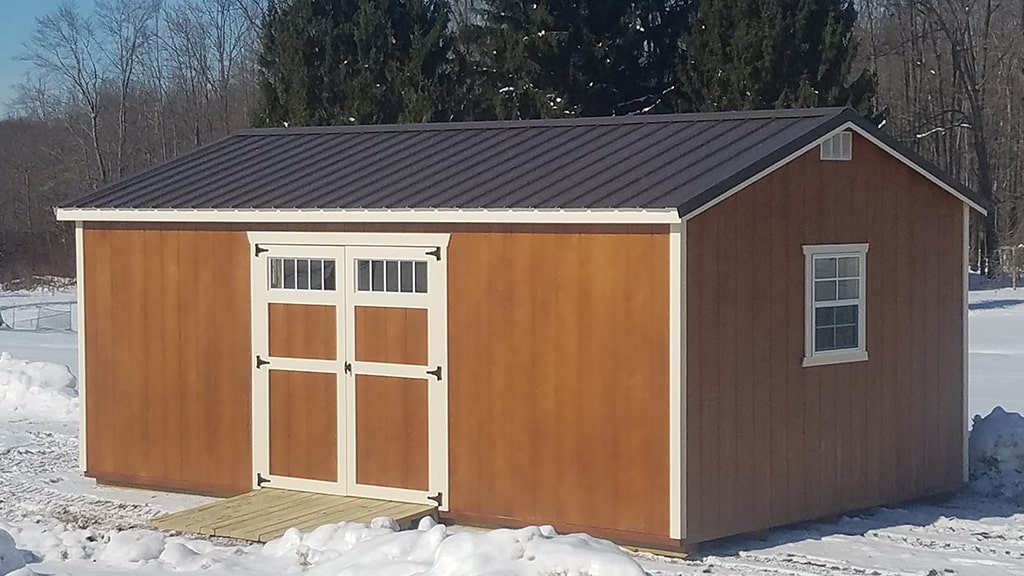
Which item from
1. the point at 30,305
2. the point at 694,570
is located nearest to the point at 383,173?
the point at 694,570

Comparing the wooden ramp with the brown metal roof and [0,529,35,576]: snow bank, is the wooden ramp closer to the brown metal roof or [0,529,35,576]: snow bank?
[0,529,35,576]: snow bank

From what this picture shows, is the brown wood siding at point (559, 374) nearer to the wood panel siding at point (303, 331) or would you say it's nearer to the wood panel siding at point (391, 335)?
the wood panel siding at point (391, 335)

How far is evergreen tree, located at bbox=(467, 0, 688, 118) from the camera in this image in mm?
30547

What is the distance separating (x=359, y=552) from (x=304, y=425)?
10.7ft

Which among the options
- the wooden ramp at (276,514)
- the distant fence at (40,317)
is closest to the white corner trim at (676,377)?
the wooden ramp at (276,514)

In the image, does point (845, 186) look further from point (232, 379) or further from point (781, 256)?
point (232, 379)

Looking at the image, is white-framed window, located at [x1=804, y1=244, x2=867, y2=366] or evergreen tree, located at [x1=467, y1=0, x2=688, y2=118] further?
evergreen tree, located at [x1=467, y1=0, x2=688, y2=118]

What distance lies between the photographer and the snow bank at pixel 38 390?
1756 cm

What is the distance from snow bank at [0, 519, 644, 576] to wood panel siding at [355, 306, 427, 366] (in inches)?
52.9

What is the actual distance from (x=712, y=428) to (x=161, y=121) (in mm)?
48387

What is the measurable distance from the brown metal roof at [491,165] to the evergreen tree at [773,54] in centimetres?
1672

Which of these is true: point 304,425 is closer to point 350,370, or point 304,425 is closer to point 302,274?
point 350,370

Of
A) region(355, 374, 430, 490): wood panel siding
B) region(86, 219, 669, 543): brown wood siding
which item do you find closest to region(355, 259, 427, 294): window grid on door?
region(86, 219, 669, 543): brown wood siding

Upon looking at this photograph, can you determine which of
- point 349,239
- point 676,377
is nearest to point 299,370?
point 349,239
